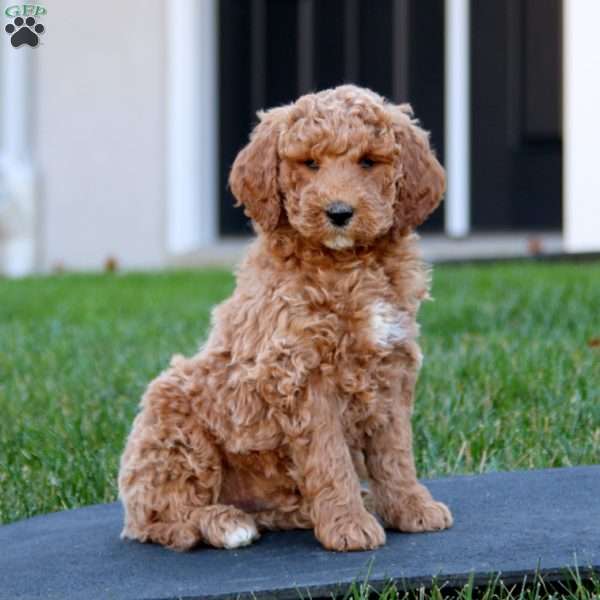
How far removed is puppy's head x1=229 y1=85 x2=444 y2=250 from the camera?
10.2 feet

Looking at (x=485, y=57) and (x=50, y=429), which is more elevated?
(x=485, y=57)

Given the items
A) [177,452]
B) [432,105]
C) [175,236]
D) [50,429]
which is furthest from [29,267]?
[177,452]

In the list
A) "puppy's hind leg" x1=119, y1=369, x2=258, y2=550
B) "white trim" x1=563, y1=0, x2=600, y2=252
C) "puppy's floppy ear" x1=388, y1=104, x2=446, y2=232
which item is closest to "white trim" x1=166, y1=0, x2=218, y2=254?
"white trim" x1=563, y1=0, x2=600, y2=252

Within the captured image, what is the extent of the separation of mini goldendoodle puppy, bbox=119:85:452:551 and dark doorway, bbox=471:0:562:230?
952 cm

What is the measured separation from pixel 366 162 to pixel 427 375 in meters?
2.58

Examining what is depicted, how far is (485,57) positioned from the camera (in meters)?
12.8

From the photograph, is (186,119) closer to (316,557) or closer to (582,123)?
(582,123)

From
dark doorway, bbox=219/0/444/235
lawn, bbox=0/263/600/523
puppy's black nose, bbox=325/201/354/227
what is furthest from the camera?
dark doorway, bbox=219/0/444/235

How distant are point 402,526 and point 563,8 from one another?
968cm

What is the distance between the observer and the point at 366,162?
3.20 meters

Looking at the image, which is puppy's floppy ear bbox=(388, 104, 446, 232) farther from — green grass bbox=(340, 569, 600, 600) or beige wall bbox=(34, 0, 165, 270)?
beige wall bbox=(34, 0, 165, 270)

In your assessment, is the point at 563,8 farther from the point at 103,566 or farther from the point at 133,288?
the point at 103,566

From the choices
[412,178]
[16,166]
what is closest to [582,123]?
[16,166]

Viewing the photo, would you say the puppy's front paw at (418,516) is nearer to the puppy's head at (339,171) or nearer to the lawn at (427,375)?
the puppy's head at (339,171)
